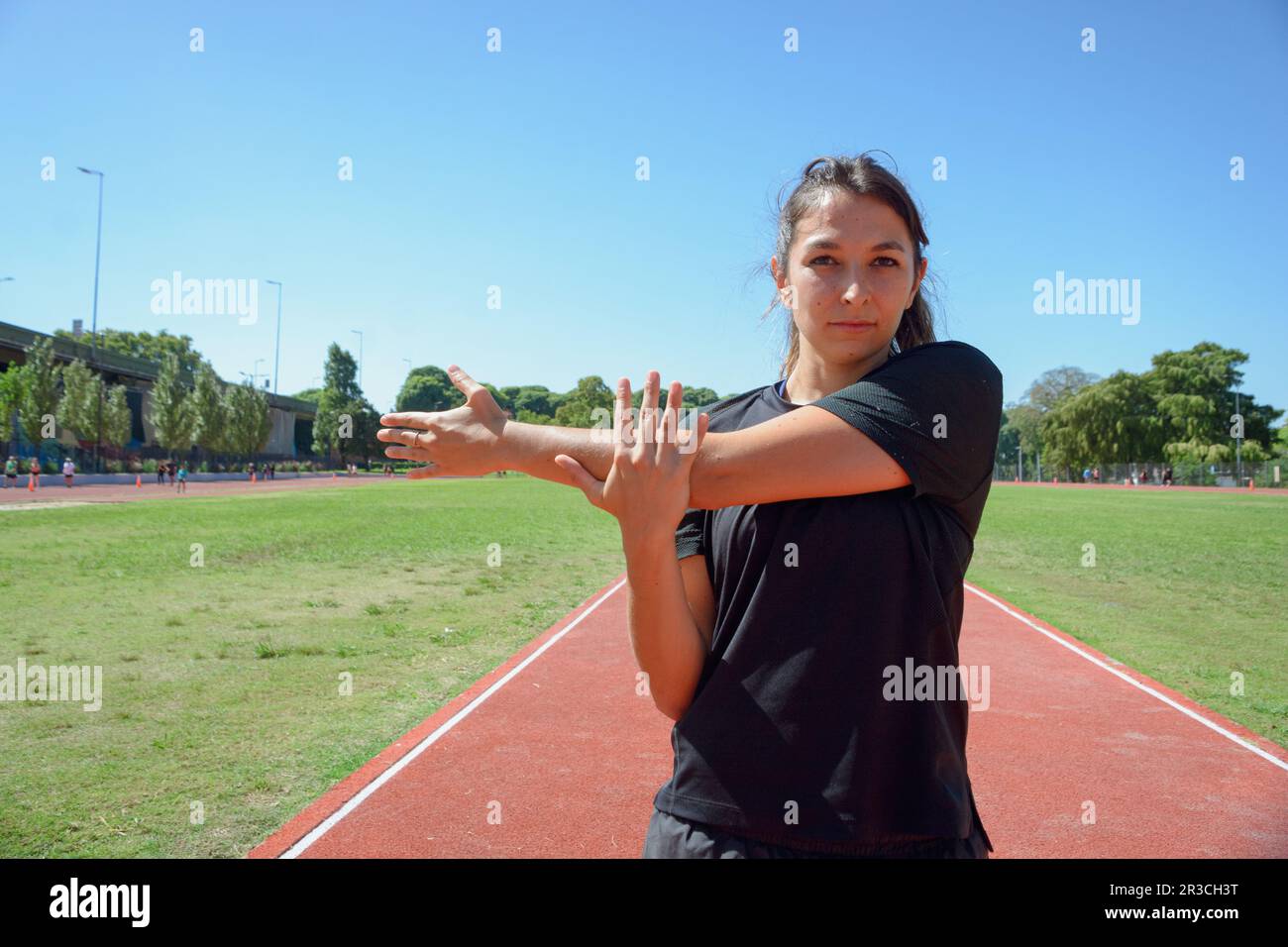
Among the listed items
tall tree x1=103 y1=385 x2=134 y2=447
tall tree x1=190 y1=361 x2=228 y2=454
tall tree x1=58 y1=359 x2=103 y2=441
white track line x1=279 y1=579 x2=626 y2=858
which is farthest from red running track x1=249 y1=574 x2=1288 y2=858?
tall tree x1=190 y1=361 x2=228 y2=454

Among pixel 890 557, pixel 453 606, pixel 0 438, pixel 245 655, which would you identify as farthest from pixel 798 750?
pixel 0 438

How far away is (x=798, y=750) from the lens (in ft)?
4.61

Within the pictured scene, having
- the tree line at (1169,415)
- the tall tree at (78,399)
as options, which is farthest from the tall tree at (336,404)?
the tree line at (1169,415)

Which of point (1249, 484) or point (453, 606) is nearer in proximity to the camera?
point (453, 606)

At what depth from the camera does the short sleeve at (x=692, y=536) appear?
162cm

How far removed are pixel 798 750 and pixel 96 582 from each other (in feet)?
49.1

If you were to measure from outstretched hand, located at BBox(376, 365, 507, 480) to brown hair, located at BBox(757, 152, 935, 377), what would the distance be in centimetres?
70

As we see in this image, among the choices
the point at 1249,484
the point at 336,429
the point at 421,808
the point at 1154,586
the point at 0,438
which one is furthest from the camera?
the point at 336,429

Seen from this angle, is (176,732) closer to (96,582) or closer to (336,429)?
(96,582)

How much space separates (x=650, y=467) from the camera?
137 cm

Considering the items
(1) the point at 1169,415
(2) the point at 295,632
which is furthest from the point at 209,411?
(1) the point at 1169,415

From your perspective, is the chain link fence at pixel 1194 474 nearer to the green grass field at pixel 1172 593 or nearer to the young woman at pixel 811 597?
the green grass field at pixel 1172 593
